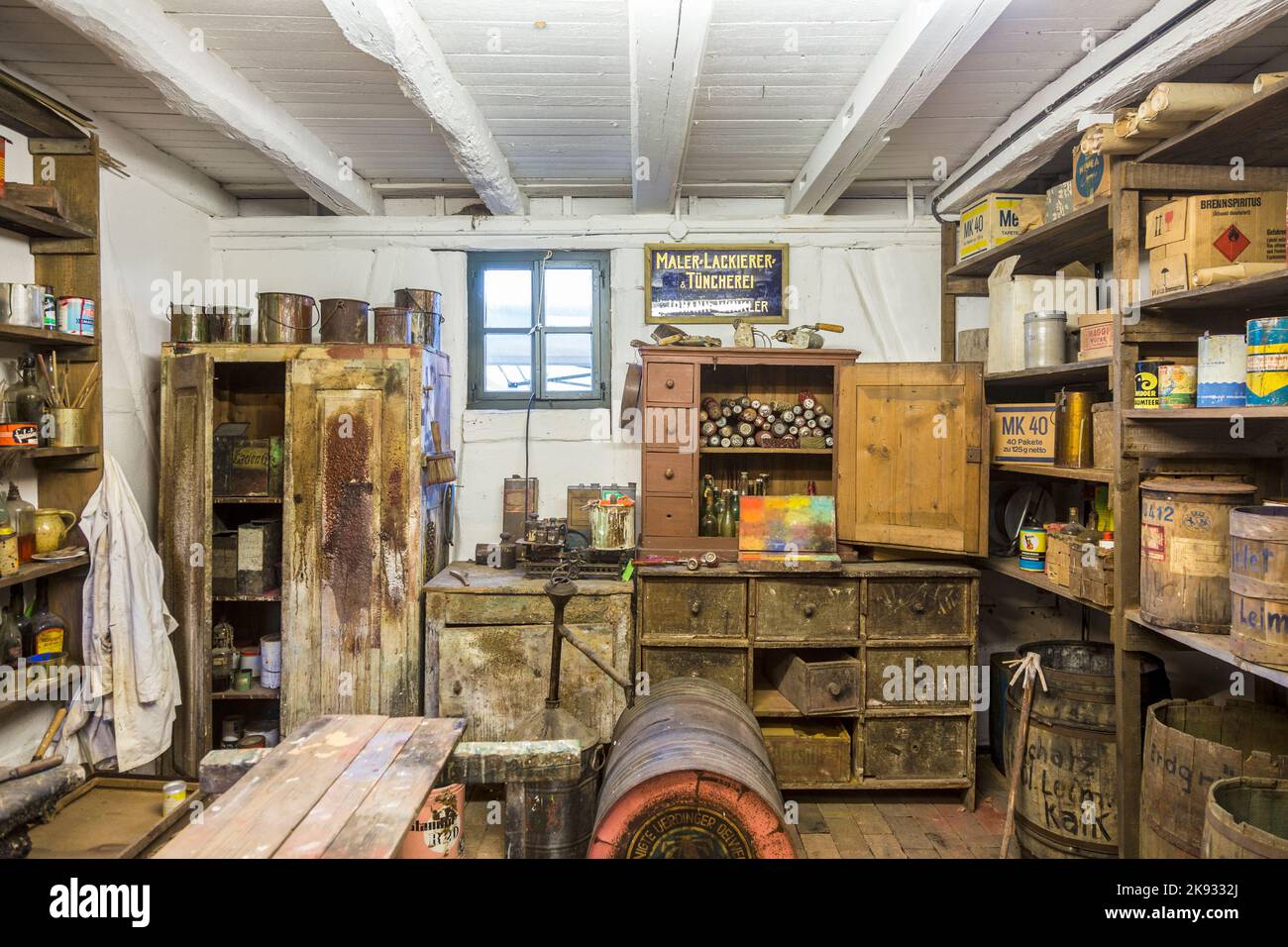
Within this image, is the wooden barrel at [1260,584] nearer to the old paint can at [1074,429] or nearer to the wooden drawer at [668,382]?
the old paint can at [1074,429]

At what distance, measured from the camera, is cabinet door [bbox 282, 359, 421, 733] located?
3.62 meters

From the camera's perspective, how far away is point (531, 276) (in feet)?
14.6

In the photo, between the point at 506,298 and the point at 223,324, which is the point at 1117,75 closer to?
the point at 506,298

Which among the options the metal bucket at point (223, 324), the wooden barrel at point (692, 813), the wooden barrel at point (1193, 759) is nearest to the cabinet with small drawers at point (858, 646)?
the wooden barrel at point (1193, 759)

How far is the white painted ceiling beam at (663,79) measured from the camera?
2.25 meters

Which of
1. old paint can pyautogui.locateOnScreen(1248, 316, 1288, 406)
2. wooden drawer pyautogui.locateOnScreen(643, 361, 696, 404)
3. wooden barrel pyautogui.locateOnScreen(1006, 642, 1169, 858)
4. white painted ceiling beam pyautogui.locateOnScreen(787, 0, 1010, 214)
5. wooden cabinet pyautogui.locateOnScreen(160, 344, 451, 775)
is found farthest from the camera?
wooden drawer pyautogui.locateOnScreen(643, 361, 696, 404)

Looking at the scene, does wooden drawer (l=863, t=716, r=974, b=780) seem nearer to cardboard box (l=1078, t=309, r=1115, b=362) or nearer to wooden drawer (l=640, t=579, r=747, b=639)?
wooden drawer (l=640, t=579, r=747, b=639)

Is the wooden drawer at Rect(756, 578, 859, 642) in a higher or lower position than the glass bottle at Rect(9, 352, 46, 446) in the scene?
lower

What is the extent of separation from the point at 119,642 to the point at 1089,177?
176 inches

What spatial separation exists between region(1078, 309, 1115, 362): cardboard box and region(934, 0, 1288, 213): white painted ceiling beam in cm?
77

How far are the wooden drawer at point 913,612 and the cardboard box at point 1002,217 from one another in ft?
5.65

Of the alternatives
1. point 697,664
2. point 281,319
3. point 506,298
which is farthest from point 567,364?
point 697,664

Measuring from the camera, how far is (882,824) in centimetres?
345

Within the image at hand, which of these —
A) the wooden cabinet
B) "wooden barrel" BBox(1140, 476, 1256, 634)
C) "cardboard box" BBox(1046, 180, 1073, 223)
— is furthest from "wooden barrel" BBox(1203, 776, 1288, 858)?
the wooden cabinet
